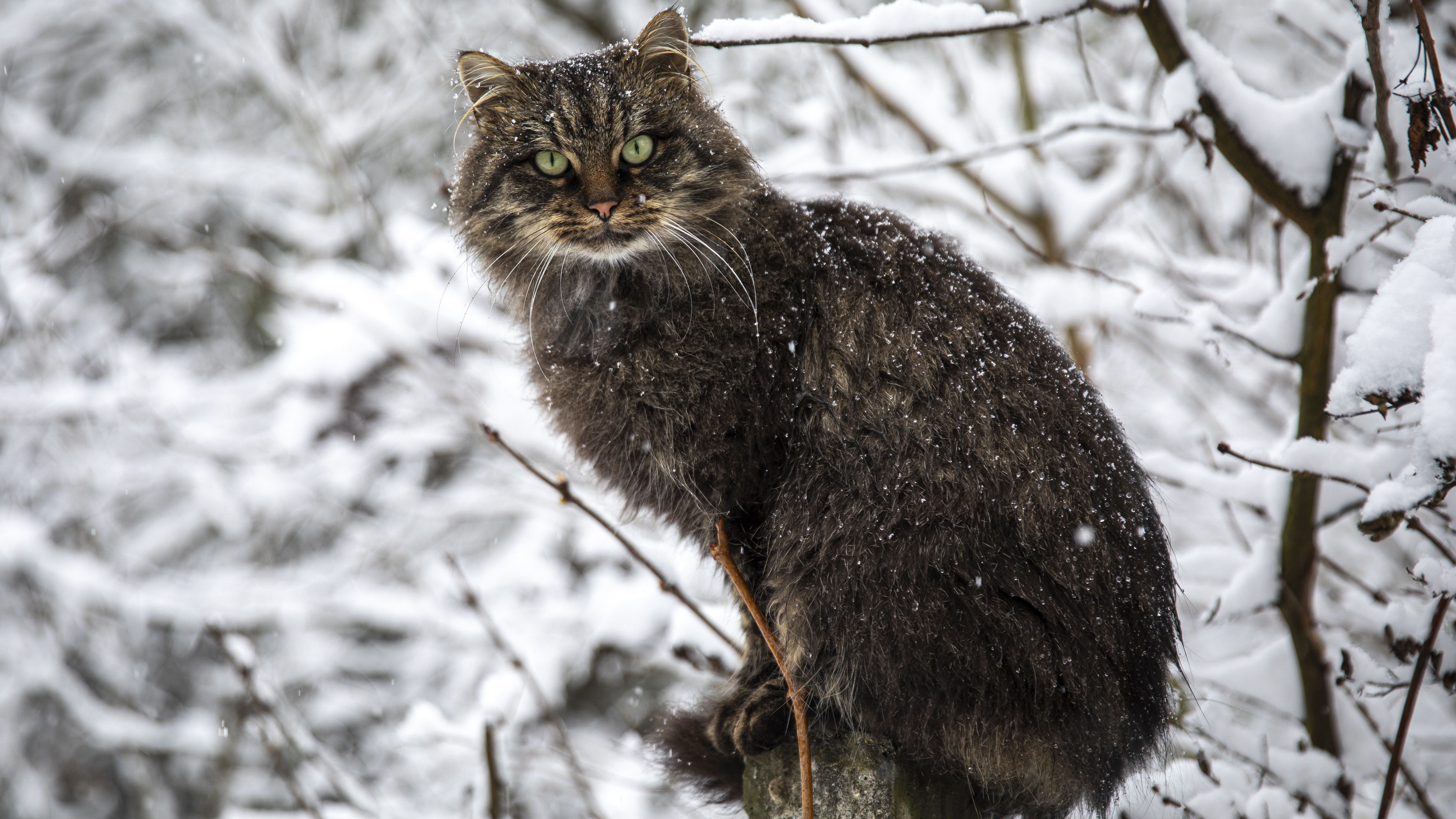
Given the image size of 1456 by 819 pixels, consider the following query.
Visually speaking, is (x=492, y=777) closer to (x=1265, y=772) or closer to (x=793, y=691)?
(x=793, y=691)

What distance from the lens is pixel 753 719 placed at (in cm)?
187

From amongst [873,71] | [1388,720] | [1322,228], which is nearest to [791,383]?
[1322,228]

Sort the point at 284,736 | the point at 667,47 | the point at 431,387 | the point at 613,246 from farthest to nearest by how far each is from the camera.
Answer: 1. the point at 431,387
2. the point at 284,736
3. the point at 667,47
4. the point at 613,246

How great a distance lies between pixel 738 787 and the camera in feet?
6.97

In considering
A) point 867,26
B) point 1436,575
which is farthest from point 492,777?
point 1436,575

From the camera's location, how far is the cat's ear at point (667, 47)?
2119 mm

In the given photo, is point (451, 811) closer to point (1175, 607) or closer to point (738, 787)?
point (738, 787)

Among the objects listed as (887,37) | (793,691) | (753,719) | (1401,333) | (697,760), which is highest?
(887,37)

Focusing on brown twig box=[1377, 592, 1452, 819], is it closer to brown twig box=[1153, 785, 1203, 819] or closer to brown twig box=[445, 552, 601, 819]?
brown twig box=[1153, 785, 1203, 819]

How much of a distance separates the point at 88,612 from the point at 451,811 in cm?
305

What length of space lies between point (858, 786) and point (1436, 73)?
1597 mm

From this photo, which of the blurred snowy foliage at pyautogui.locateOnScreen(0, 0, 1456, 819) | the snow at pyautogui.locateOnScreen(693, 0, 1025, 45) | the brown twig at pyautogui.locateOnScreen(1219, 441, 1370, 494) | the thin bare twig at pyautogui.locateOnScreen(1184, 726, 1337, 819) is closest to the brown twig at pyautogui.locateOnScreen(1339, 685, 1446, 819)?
the blurred snowy foliage at pyautogui.locateOnScreen(0, 0, 1456, 819)

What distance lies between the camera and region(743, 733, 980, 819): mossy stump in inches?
69.1

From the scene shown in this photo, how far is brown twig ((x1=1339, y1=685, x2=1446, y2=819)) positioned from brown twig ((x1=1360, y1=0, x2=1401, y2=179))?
49.1 inches
